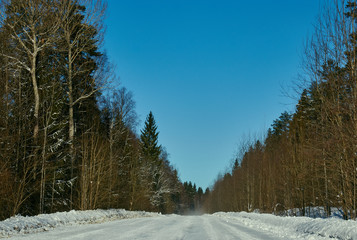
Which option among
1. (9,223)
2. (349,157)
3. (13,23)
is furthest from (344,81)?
(13,23)

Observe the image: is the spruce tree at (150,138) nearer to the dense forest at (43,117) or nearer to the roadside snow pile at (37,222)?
the dense forest at (43,117)

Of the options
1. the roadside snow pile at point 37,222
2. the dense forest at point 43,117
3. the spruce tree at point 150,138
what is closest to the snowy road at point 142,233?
the roadside snow pile at point 37,222

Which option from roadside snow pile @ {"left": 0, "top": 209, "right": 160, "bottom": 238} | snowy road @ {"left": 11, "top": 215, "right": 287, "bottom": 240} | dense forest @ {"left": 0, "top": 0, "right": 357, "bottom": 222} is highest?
dense forest @ {"left": 0, "top": 0, "right": 357, "bottom": 222}

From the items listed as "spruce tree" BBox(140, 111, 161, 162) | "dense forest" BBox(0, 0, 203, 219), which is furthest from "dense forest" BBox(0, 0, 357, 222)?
"spruce tree" BBox(140, 111, 161, 162)

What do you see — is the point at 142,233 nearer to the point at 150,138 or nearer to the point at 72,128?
the point at 72,128

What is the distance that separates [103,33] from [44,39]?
480 centimetres

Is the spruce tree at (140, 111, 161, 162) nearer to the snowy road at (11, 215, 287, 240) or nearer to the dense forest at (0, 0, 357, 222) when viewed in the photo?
the dense forest at (0, 0, 357, 222)

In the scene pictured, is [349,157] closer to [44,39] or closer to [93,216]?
[93,216]

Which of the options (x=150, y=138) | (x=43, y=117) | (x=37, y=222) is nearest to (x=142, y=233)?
(x=37, y=222)

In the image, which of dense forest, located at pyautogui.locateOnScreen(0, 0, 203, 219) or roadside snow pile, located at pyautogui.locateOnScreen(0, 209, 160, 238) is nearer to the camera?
roadside snow pile, located at pyautogui.locateOnScreen(0, 209, 160, 238)

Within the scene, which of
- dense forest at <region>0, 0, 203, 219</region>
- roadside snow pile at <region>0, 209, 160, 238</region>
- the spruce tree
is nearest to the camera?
roadside snow pile at <region>0, 209, 160, 238</region>

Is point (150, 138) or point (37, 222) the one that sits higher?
point (150, 138)

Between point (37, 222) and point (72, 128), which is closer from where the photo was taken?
point (37, 222)

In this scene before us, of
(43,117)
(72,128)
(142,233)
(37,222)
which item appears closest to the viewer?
(142,233)
